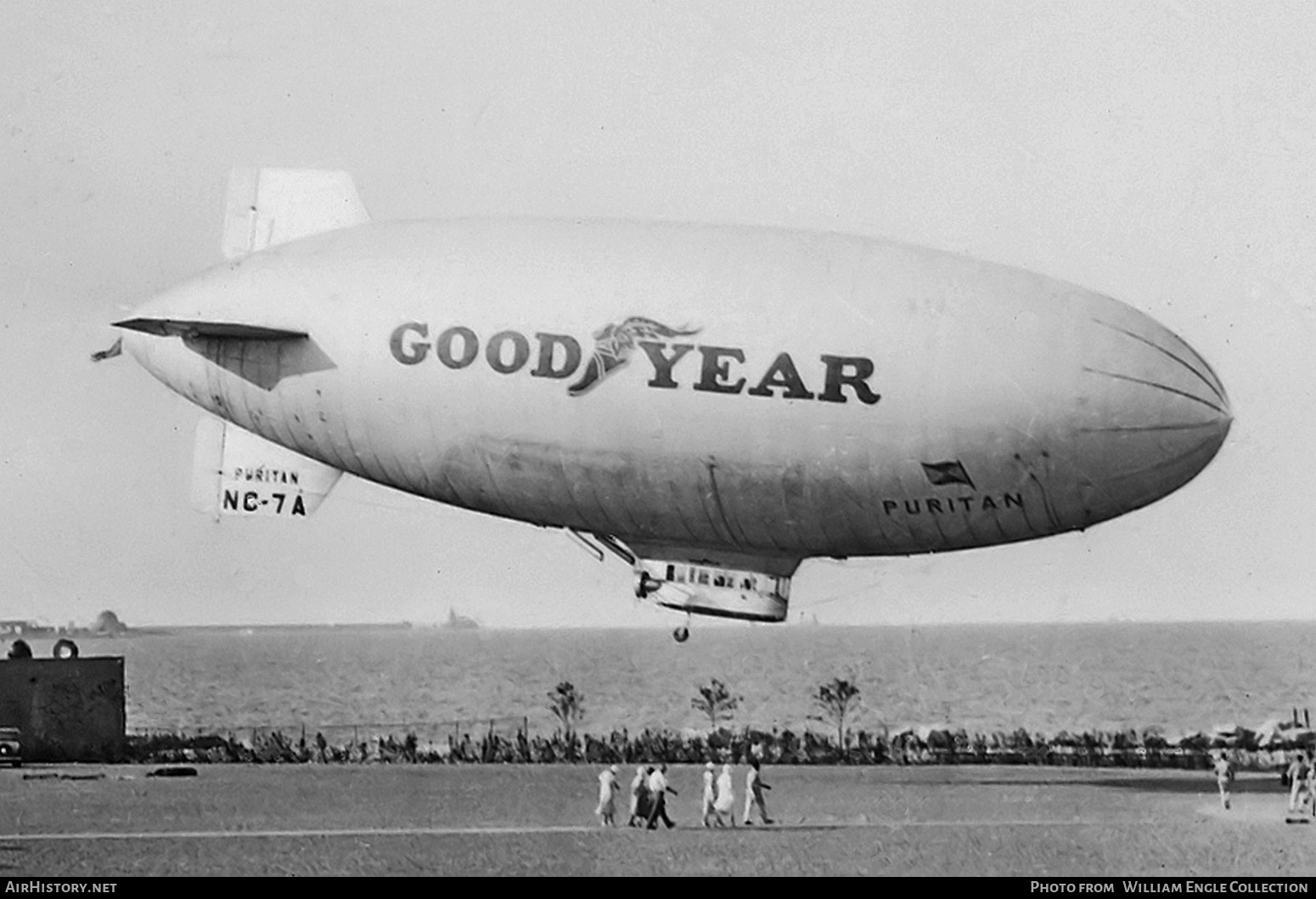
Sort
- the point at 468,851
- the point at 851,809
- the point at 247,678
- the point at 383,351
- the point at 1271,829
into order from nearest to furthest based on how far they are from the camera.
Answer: the point at 383,351, the point at 468,851, the point at 1271,829, the point at 851,809, the point at 247,678

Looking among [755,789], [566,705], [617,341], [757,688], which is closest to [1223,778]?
[755,789]

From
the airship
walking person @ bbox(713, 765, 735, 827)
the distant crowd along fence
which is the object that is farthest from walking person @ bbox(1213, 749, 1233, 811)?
the distant crowd along fence

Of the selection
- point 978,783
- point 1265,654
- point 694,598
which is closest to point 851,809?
point 978,783

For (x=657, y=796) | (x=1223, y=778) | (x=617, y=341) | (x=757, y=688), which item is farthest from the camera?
(x=757, y=688)

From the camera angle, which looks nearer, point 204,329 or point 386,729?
point 204,329

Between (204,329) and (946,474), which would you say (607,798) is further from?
(946,474)

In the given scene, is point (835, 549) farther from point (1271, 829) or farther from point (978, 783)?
point (978, 783)

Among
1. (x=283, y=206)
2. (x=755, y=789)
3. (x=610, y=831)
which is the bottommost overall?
(x=610, y=831)
